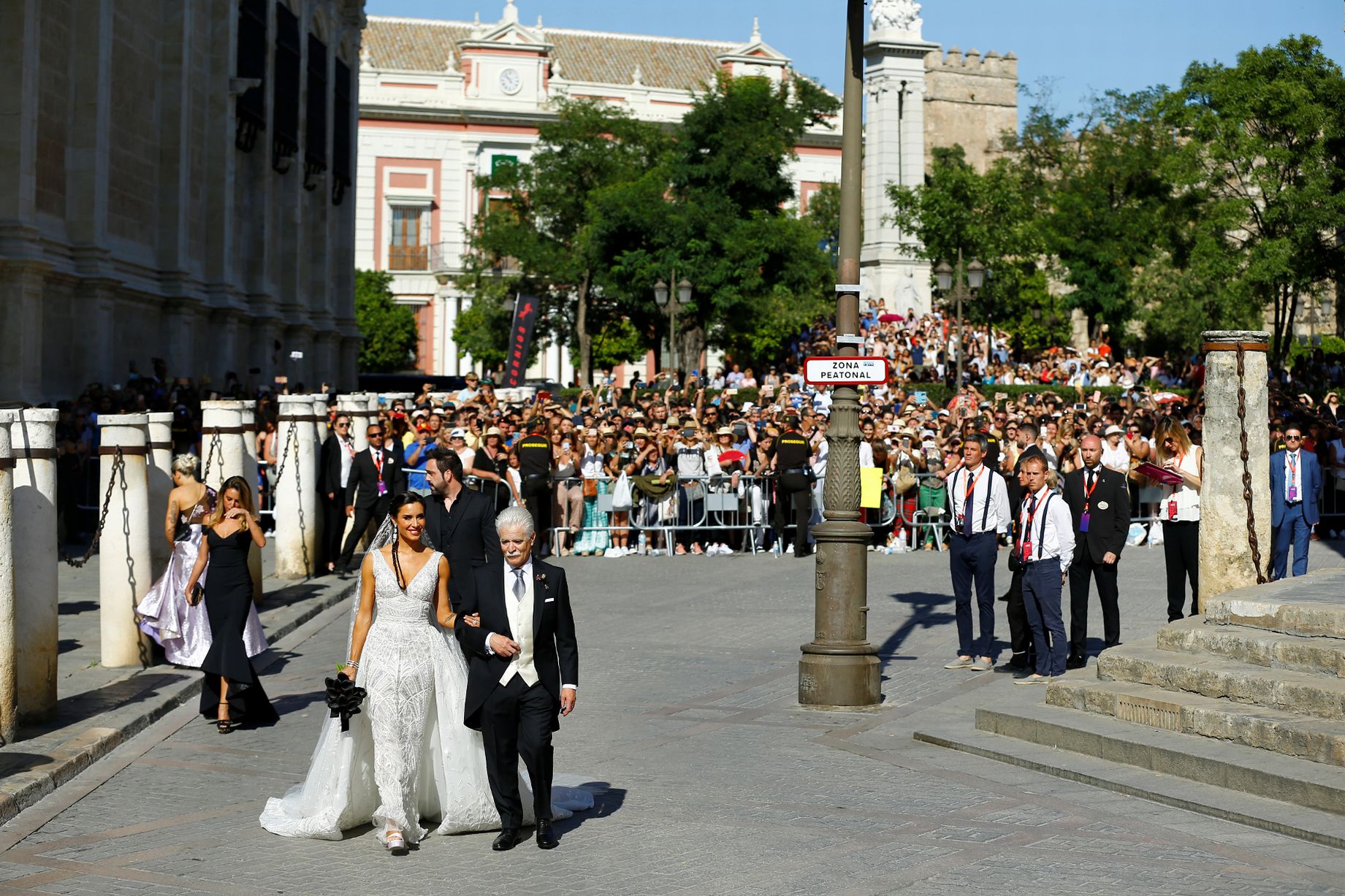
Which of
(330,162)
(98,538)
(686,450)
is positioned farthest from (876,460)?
(330,162)

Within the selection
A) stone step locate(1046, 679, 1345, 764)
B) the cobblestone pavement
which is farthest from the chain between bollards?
stone step locate(1046, 679, 1345, 764)

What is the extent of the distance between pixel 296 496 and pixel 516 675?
40.7ft

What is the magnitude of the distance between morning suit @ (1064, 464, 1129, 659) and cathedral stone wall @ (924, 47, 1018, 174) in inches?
3609

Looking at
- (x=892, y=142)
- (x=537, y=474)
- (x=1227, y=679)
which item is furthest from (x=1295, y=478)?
(x=892, y=142)

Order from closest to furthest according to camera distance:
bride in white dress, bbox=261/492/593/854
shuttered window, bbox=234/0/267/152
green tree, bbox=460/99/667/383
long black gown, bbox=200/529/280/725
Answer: bride in white dress, bbox=261/492/593/854 → long black gown, bbox=200/529/280/725 → shuttered window, bbox=234/0/267/152 → green tree, bbox=460/99/667/383

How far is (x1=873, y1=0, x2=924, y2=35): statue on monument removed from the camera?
6406 cm

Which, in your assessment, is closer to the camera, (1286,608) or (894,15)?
(1286,608)

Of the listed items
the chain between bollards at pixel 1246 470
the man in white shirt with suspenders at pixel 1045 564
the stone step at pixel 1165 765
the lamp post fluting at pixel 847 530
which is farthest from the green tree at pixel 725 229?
the stone step at pixel 1165 765

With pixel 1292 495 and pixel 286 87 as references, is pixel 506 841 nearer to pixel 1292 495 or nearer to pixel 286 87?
pixel 1292 495

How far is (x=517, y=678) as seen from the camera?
859cm

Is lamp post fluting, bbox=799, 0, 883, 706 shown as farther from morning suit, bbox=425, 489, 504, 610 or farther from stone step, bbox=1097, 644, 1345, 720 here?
morning suit, bbox=425, 489, 504, 610

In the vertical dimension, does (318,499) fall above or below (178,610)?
above

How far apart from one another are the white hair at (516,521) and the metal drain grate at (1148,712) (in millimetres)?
4400

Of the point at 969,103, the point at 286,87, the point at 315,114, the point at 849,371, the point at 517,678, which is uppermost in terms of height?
the point at 969,103
